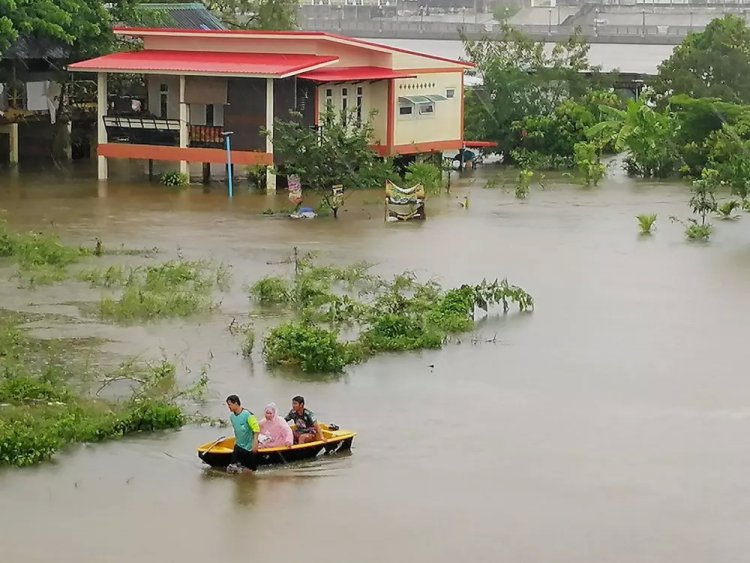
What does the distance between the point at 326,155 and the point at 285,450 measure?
15.8 metres

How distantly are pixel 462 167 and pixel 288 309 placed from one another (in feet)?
59.5

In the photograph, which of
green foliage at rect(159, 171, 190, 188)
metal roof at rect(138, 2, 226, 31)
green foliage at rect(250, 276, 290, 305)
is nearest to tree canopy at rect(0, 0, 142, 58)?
metal roof at rect(138, 2, 226, 31)

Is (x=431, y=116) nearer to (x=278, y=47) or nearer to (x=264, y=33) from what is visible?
(x=278, y=47)

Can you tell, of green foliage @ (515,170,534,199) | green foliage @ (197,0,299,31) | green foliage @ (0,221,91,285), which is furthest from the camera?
green foliage @ (197,0,299,31)

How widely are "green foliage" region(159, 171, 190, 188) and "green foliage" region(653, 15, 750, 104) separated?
13163mm

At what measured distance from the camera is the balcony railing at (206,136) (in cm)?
3122

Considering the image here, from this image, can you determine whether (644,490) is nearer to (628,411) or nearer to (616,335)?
(628,411)

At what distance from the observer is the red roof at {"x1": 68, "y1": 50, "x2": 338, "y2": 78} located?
30.3 metres

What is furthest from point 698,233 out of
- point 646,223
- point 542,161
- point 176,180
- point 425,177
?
point 176,180

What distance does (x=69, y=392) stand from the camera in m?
15.0

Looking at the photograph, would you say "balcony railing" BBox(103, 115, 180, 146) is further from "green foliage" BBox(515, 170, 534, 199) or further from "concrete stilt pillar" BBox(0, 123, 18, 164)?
"green foliage" BBox(515, 170, 534, 199)

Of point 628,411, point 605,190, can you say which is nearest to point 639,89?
point 605,190

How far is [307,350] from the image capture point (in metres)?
16.2

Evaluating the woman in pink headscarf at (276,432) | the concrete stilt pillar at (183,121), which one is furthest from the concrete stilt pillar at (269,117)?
the woman in pink headscarf at (276,432)
